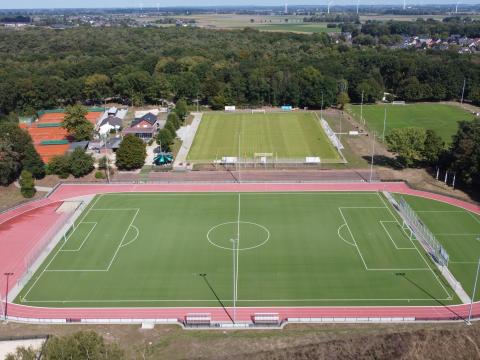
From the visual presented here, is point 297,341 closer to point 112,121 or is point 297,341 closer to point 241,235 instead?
point 241,235

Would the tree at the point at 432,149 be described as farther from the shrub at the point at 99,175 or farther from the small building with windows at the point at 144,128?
the shrub at the point at 99,175

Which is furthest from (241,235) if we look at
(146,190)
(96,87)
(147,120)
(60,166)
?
(96,87)

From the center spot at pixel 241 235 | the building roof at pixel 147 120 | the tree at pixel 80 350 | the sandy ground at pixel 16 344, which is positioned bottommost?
the center spot at pixel 241 235

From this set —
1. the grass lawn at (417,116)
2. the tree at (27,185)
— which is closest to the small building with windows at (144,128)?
the tree at (27,185)

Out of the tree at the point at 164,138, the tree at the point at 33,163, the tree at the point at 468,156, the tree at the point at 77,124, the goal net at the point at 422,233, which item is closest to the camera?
the goal net at the point at 422,233

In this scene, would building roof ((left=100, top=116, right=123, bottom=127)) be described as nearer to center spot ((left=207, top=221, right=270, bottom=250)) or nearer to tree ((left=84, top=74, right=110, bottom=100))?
tree ((left=84, top=74, right=110, bottom=100))

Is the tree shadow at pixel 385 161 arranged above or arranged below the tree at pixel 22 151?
below

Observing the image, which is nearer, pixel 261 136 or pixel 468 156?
pixel 468 156
